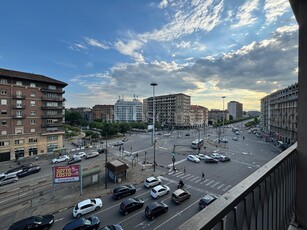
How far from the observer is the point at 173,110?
7525cm

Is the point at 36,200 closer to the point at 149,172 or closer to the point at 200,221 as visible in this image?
the point at 149,172

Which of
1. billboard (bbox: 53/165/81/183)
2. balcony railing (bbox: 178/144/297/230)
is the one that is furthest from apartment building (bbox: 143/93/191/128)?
balcony railing (bbox: 178/144/297/230)

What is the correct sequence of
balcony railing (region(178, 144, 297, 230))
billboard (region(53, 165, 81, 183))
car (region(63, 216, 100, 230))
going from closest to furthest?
balcony railing (region(178, 144, 297, 230)) → car (region(63, 216, 100, 230)) → billboard (region(53, 165, 81, 183))

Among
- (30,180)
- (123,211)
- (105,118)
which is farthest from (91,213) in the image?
(105,118)

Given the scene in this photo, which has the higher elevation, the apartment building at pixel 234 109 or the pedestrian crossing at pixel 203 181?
the apartment building at pixel 234 109

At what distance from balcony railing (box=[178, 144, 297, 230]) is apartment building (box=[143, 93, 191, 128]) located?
2804 inches

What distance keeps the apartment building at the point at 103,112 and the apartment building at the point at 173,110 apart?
2848 cm

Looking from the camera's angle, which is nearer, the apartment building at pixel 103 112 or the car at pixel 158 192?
the car at pixel 158 192

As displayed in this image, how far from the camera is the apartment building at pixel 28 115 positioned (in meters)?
25.3

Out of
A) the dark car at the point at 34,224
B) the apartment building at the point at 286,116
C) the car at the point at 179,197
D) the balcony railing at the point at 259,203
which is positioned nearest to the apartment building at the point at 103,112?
the apartment building at the point at 286,116

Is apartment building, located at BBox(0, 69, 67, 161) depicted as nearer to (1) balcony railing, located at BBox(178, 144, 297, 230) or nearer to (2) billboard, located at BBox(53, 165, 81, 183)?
(2) billboard, located at BBox(53, 165, 81, 183)

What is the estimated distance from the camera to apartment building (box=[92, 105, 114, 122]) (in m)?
93.9

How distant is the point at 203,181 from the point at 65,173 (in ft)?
40.7

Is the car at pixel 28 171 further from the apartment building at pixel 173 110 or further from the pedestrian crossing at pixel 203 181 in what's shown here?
the apartment building at pixel 173 110
